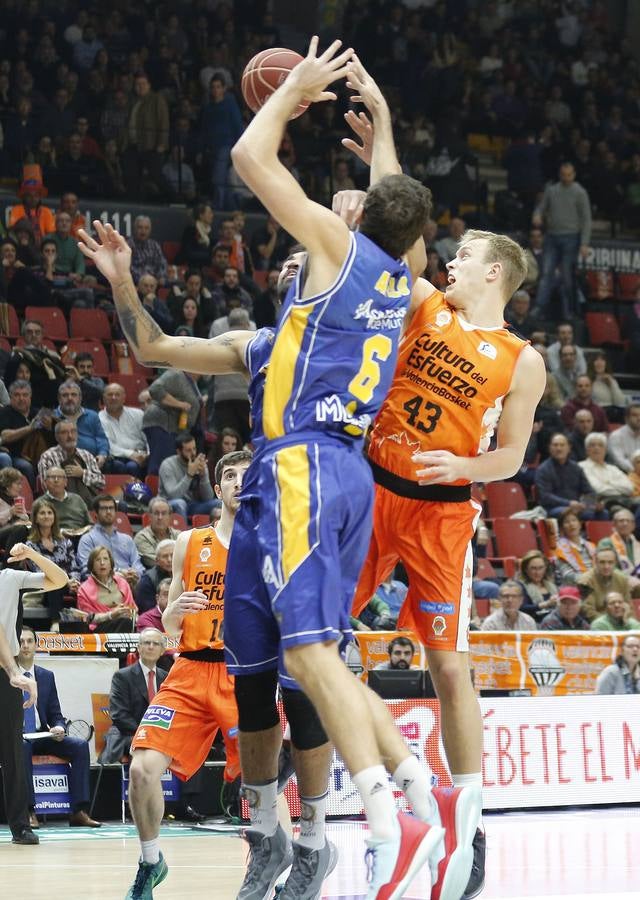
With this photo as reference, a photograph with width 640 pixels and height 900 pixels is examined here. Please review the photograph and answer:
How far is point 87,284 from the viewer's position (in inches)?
686

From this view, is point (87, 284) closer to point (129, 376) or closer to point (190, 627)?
point (129, 376)

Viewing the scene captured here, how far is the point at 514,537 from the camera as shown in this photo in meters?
16.6

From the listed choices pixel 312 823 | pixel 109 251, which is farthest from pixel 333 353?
pixel 312 823

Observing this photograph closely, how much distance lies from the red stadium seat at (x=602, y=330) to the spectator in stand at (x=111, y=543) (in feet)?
34.1

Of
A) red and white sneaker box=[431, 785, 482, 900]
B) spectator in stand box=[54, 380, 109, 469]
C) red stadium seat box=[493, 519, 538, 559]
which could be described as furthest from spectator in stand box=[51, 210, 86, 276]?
red and white sneaker box=[431, 785, 482, 900]

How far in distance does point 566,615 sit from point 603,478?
3.67 m

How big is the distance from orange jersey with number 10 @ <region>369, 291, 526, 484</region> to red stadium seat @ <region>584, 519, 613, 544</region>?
11.1 meters


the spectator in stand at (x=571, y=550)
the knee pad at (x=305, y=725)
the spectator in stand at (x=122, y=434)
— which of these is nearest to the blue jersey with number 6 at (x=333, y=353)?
the knee pad at (x=305, y=725)

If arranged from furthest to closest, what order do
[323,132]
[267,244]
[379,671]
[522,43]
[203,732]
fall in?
[522,43]
[323,132]
[267,244]
[379,671]
[203,732]

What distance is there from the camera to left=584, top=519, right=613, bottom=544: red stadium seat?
17.0 m

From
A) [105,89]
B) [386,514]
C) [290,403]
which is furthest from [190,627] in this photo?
[105,89]

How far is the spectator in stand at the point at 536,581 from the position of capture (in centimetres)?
1509

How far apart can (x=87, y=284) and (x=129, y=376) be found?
146 centimetres

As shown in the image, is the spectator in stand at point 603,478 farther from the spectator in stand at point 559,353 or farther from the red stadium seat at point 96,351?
the red stadium seat at point 96,351
